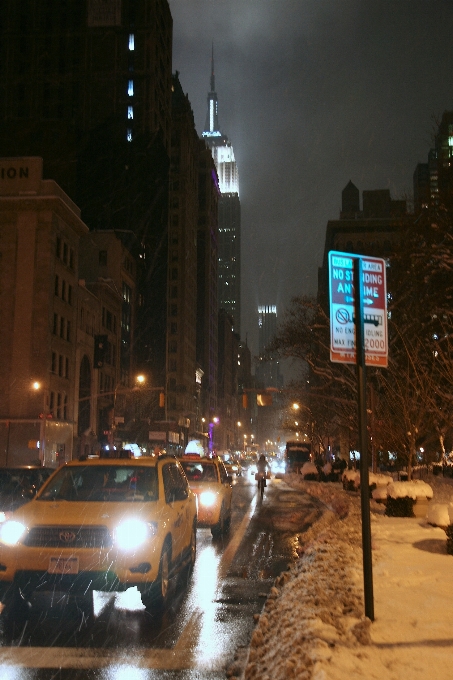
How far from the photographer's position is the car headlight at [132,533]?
27.0ft

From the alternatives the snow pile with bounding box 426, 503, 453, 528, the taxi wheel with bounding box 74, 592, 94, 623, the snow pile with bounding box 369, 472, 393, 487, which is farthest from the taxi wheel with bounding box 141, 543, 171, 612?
the snow pile with bounding box 369, 472, 393, 487

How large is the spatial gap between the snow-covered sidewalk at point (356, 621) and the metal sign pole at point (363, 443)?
32 cm

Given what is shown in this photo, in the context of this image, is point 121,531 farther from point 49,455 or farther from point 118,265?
point 118,265

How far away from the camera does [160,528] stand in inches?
343

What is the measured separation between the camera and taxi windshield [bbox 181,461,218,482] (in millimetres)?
17355

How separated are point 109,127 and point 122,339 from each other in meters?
31.7

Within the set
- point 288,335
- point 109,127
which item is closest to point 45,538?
point 288,335

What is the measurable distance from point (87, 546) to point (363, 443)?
11.8 ft

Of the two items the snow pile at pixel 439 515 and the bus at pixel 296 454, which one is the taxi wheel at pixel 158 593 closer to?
the snow pile at pixel 439 515

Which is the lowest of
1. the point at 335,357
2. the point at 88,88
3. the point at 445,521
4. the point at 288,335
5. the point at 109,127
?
the point at 445,521

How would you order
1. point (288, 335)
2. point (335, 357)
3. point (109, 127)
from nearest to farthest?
1. point (335, 357)
2. point (288, 335)
3. point (109, 127)

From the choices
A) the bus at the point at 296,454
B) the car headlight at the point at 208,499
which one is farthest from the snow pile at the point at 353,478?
the bus at the point at 296,454

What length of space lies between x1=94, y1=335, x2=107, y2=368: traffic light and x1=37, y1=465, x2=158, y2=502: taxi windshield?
57.3m

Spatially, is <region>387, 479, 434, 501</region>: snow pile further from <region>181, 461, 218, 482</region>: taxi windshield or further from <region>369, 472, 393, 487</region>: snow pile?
<region>369, 472, 393, 487</region>: snow pile
